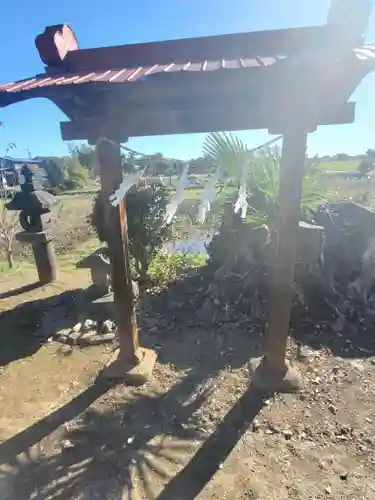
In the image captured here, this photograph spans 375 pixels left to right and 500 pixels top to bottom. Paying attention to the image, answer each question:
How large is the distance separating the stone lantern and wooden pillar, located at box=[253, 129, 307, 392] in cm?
403

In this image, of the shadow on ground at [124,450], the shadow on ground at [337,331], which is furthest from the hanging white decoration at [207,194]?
A: the shadow on ground at [337,331]

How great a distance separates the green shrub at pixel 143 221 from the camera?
504 centimetres

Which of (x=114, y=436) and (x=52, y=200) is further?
(x=52, y=200)

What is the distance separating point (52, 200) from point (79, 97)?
Answer: 366 centimetres

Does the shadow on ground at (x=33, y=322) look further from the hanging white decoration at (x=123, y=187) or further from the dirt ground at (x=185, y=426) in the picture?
the hanging white decoration at (x=123, y=187)

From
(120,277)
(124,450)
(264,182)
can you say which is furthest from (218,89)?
(124,450)

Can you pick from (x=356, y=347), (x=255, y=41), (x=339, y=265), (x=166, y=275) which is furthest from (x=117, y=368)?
(x=339, y=265)

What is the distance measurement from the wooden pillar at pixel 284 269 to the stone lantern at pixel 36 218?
403 cm

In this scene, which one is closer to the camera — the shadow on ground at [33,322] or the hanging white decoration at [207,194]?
the hanging white decoration at [207,194]

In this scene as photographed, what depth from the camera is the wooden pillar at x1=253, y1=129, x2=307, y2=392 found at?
242 cm

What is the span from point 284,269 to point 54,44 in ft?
8.13

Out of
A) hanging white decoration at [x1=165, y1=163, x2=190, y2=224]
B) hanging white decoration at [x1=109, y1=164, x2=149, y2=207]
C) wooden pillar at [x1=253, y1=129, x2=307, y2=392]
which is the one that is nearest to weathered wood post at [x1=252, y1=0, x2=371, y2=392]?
wooden pillar at [x1=253, y1=129, x2=307, y2=392]

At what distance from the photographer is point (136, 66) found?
229 cm

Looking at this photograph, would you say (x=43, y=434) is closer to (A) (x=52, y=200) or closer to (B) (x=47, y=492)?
(B) (x=47, y=492)
